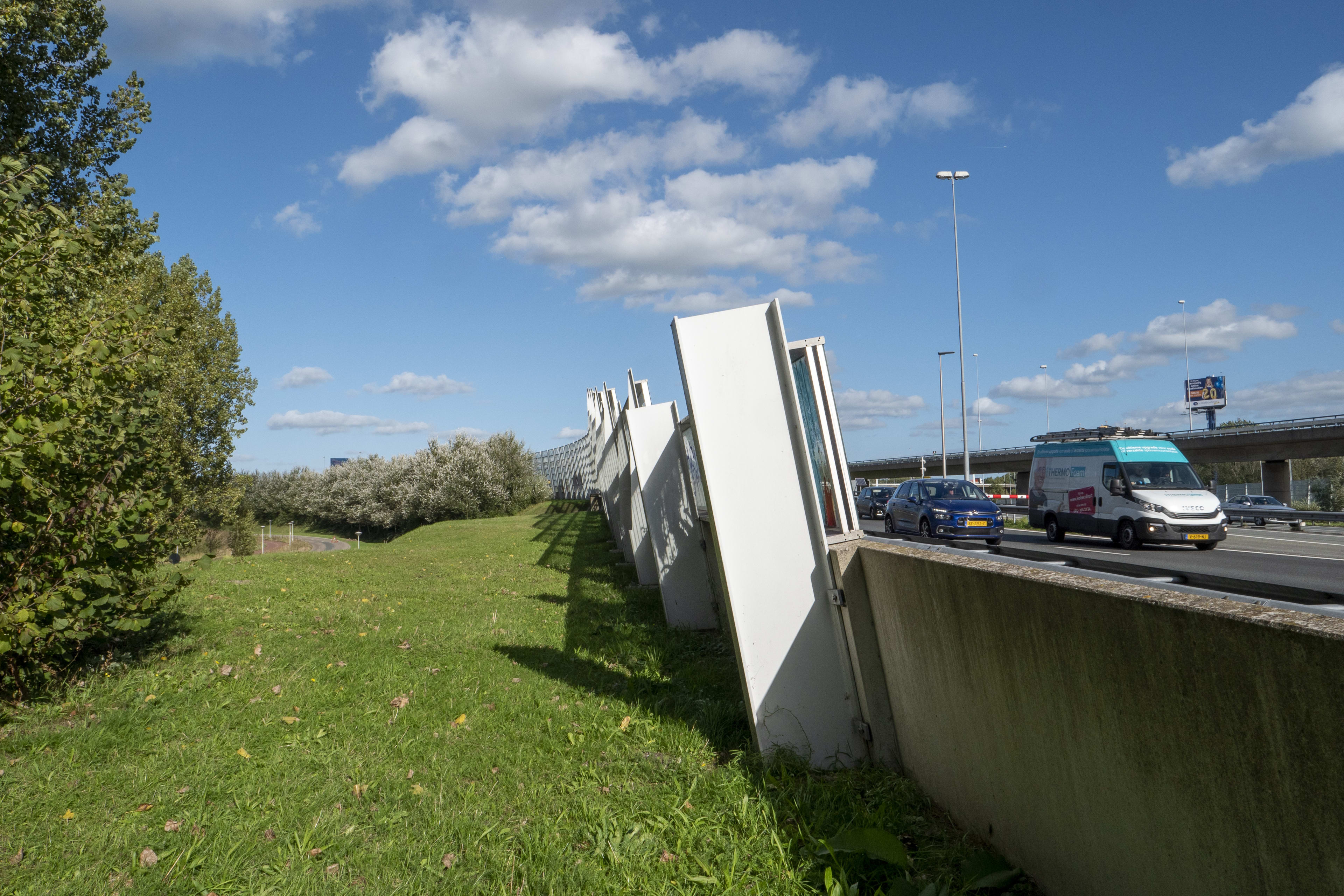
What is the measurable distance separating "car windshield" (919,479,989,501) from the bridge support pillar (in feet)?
107

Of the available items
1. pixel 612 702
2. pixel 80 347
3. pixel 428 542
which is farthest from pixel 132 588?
pixel 428 542

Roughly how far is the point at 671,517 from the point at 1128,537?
13443 millimetres

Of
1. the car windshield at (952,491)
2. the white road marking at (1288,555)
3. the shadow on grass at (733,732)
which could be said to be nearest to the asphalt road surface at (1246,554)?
the white road marking at (1288,555)

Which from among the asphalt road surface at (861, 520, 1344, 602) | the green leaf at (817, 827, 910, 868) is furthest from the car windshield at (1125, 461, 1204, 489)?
the green leaf at (817, 827, 910, 868)

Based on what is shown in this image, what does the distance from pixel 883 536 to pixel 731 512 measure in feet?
55.7

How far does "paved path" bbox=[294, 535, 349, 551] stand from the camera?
47.0 metres

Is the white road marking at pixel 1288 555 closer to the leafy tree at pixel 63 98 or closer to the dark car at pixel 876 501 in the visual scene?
the dark car at pixel 876 501

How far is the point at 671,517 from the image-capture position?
9.31m

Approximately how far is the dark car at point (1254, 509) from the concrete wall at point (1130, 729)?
90.8ft

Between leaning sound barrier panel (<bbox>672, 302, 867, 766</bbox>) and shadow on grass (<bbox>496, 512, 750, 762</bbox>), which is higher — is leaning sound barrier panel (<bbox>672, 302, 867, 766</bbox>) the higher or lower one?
the higher one

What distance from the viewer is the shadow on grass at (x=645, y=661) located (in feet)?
17.4

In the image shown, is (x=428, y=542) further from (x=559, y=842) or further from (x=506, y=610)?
(x=559, y=842)

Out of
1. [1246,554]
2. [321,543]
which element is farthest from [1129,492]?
[321,543]

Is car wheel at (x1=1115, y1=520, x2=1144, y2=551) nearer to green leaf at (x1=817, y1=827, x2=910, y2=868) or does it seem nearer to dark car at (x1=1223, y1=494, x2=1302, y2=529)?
dark car at (x1=1223, y1=494, x2=1302, y2=529)
